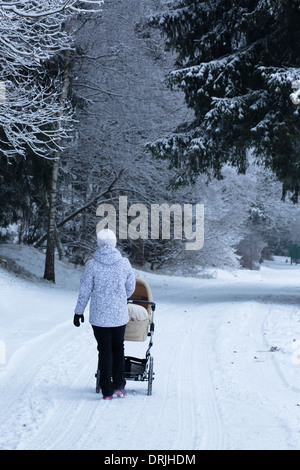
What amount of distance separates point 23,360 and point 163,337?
9.68 feet

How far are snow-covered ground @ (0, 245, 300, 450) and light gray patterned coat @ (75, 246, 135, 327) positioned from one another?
2.85 feet

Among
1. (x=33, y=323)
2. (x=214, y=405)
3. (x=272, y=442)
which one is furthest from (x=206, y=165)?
(x=272, y=442)

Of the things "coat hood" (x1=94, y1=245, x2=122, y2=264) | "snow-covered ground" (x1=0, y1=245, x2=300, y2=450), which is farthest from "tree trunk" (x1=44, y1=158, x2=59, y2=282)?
"coat hood" (x1=94, y1=245, x2=122, y2=264)

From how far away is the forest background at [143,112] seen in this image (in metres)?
14.2

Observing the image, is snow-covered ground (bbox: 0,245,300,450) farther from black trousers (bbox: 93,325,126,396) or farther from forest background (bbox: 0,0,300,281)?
forest background (bbox: 0,0,300,281)

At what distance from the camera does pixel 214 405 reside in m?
6.18

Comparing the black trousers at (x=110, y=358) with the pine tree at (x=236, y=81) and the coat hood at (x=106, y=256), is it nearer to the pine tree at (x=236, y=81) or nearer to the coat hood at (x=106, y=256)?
the coat hood at (x=106, y=256)

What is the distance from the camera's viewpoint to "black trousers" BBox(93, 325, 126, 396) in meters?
6.42

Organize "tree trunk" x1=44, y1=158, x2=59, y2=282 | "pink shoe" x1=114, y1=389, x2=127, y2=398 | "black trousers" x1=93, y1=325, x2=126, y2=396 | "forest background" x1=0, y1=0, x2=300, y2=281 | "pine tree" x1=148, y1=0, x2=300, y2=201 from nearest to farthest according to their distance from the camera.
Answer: "black trousers" x1=93, y1=325, x2=126, y2=396, "pink shoe" x1=114, y1=389, x2=127, y2=398, "forest background" x1=0, y1=0, x2=300, y2=281, "pine tree" x1=148, y1=0, x2=300, y2=201, "tree trunk" x1=44, y1=158, x2=59, y2=282

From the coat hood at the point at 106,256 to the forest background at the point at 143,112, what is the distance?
4238 mm

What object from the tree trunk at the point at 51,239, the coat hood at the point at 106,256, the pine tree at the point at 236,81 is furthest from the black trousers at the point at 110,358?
the tree trunk at the point at 51,239

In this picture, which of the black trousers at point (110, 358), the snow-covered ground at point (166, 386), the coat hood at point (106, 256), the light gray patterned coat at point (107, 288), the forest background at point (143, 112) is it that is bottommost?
the snow-covered ground at point (166, 386)

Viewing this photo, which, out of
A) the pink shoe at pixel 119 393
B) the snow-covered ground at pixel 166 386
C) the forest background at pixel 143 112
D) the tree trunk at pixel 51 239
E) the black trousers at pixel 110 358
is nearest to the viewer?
the snow-covered ground at pixel 166 386

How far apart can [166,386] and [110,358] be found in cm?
93
